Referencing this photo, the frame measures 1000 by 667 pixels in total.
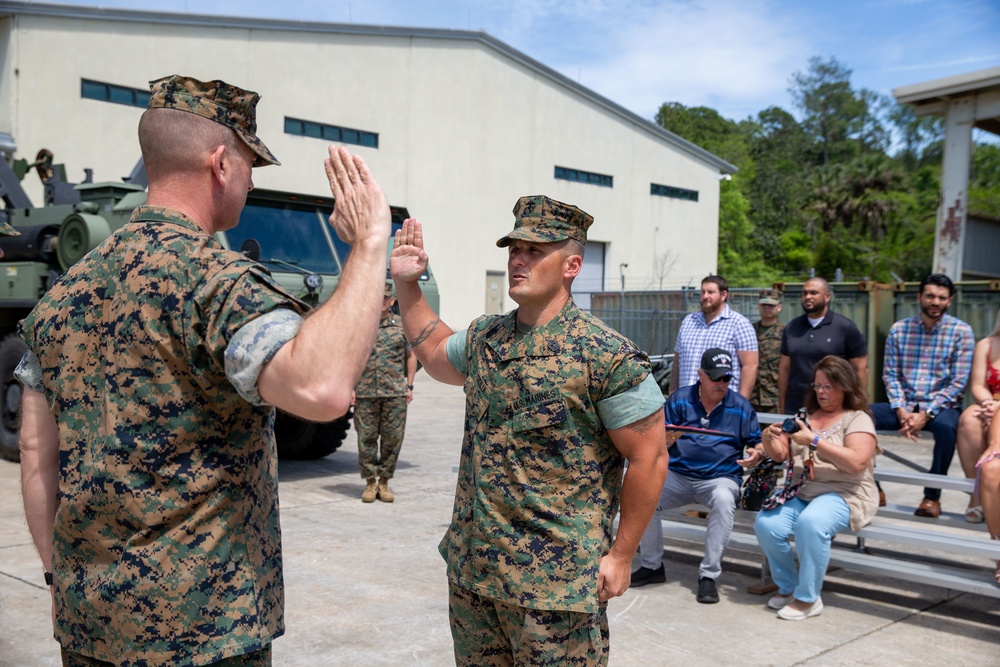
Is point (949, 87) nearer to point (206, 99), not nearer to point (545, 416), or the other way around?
point (545, 416)

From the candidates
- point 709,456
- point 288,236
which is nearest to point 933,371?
point 709,456

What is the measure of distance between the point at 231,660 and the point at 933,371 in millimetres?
5669

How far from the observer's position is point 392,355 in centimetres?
750

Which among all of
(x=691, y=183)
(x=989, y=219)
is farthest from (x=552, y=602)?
(x=691, y=183)

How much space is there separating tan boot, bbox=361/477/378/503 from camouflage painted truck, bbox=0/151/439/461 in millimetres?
1171

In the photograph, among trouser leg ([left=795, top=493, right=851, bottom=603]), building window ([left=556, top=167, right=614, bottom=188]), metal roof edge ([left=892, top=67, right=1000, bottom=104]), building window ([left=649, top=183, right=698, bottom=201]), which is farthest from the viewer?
building window ([left=649, top=183, right=698, bottom=201])

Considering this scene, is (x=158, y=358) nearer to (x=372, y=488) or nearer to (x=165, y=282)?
(x=165, y=282)

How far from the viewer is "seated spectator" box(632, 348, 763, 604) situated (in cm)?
534

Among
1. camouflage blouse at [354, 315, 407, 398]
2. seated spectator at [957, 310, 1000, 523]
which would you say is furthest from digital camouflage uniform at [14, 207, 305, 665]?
camouflage blouse at [354, 315, 407, 398]

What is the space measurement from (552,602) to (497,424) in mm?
535

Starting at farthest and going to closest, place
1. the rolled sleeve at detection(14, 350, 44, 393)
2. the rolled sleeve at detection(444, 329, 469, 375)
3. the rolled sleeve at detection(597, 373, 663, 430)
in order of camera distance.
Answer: the rolled sleeve at detection(444, 329, 469, 375)
the rolled sleeve at detection(597, 373, 663, 430)
the rolled sleeve at detection(14, 350, 44, 393)

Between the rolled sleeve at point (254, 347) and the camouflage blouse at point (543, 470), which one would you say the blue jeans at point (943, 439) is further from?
the rolled sleeve at point (254, 347)

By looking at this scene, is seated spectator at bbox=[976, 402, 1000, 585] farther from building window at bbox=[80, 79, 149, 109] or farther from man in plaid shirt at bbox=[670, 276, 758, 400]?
building window at bbox=[80, 79, 149, 109]

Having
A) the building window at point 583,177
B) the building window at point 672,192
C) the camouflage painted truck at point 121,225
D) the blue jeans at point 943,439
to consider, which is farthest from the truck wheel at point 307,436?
the building window at point 672,192
